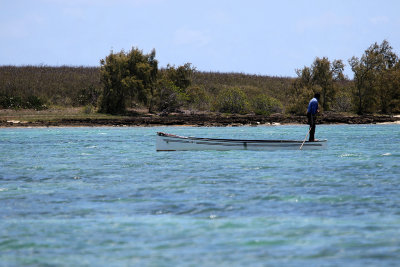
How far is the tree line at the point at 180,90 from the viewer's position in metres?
76.6

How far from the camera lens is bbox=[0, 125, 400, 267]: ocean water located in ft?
35.3

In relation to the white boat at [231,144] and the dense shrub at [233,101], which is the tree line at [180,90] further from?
the white boat at [231,144]

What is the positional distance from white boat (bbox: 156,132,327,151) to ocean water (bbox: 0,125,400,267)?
4140mm

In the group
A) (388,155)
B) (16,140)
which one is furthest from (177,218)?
(16,140)

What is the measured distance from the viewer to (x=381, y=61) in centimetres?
8975

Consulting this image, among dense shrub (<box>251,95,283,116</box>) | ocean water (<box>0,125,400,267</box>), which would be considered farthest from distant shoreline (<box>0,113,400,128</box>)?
ocean water (<box>0,125,400,267</box>)

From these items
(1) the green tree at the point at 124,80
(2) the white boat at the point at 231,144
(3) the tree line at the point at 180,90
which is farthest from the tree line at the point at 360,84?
(2) the white boat at the point at 231,144

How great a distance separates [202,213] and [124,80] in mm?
61053

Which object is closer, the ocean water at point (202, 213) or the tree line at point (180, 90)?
the ocean water at point (202, 213)

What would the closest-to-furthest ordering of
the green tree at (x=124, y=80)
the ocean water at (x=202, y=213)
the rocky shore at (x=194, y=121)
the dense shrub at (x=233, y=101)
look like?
1. the ocean water at (x=202, y=213)
2. the rocky shore at (x=194, y=121)
3. the green tree at (x=124, y=80)
4. the dense shrub at (x=233, y=101)

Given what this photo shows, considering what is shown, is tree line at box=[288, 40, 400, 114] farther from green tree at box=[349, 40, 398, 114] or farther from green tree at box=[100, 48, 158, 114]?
green tree at box=[100, 48, 158, 114]

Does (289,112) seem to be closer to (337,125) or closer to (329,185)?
(337,125)

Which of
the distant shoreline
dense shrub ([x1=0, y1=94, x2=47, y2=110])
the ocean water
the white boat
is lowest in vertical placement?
the ocean water

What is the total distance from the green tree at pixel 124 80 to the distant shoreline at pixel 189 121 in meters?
3.25
